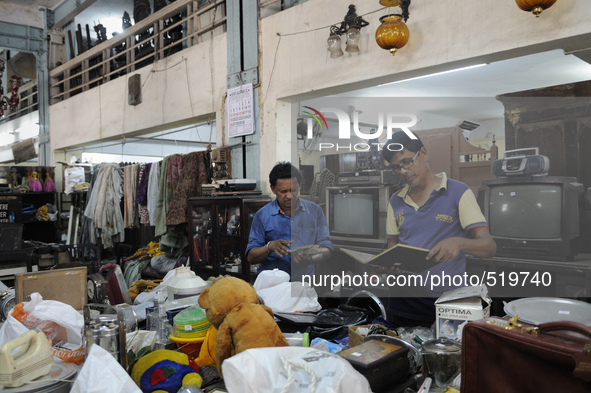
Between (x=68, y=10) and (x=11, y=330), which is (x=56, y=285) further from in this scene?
(x=68, y=10)

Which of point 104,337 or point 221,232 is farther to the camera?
point 221,232

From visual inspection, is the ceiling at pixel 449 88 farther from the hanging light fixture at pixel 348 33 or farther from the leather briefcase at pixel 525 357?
the leather briefcase at pixel 525 357

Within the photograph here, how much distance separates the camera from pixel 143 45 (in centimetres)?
561

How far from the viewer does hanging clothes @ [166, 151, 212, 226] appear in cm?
448

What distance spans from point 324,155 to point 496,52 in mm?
1210

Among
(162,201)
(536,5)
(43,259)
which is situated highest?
(536,5)

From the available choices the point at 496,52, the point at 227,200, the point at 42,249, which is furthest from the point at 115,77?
the point at 496,52

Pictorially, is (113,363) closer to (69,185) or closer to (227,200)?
(227,200)

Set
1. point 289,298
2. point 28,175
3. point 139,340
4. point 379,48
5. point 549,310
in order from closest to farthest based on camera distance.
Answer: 1. point 549,310
2. point 139,340
3. point 289,298
4. point 379,48
5. point 28,175

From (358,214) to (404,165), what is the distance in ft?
1.42

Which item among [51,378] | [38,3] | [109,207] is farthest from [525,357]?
[38,3]

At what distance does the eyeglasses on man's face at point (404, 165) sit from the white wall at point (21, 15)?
25.0 feet

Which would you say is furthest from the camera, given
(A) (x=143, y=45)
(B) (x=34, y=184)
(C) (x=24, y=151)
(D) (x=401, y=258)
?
(C) (x=24, y=151)

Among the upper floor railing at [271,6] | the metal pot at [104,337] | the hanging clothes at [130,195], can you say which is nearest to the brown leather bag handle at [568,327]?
the metal pot at [104,337]
